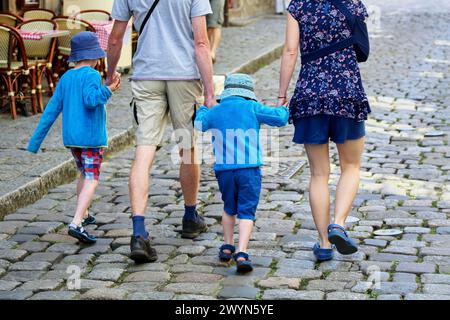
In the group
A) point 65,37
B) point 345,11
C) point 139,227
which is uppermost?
point 345,11

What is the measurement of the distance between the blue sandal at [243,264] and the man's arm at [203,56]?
0.97 m

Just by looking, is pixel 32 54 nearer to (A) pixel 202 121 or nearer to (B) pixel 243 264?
(A) pixel 202 121

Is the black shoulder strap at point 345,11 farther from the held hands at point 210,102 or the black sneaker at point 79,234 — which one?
the black sneaker at point 79,234

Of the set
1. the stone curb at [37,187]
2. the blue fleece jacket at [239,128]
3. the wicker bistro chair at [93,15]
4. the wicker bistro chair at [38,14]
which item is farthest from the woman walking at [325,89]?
the wicker bistro chair at [93,15]

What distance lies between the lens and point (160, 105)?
6.96m

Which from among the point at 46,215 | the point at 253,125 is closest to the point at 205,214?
the point at 46,215

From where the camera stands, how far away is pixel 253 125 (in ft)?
21.1

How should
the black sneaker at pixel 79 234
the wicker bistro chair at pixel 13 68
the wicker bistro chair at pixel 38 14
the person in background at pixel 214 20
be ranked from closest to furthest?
the black sneaker at pixel 79 234 < the wicker bistro chair at pixel 13 68 < the person in background at pixel 214 20 < the wicker bistro chair at pixel 38 14

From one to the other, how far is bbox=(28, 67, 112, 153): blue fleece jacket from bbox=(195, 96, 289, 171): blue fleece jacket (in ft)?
3.38

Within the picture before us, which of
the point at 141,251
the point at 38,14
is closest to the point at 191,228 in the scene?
the point at 141,251

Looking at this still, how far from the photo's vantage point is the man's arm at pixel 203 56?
672cm

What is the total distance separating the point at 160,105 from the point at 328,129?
1107 mm

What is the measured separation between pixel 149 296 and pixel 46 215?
91.2 inches

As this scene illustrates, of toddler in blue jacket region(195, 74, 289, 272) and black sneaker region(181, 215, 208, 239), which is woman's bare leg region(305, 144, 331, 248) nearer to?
toddler in blue jacket region(195, 74, 289, 272)
